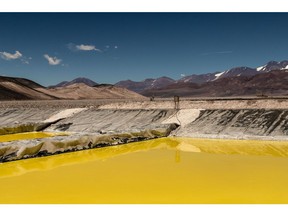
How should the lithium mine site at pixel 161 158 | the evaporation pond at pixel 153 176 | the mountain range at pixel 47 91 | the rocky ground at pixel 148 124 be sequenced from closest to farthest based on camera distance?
the evaporation pond at pixel 153 176 < the lithium mine site at pixel 161 158 < the rocky ground at pixel 148 124 < the mountain range at pixel 47 91

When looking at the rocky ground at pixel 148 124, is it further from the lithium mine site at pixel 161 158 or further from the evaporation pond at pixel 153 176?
the evaporation pond at pixel 153 176

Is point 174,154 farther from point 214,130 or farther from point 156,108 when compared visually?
point 156,108

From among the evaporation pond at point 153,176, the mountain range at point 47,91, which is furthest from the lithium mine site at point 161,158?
the mountain range at point 47,91

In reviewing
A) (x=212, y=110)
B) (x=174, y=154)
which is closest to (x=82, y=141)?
(x=174, y=154)

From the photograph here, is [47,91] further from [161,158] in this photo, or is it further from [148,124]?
[161,158]

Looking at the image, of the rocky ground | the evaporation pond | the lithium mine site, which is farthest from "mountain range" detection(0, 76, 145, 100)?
the evaporation pond

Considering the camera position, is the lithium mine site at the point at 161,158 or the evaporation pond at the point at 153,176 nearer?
the evaporation pond at the point at 153,176

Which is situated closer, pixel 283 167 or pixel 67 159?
pixel 283 167

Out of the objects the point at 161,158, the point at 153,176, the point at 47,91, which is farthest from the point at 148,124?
the point at 47,91
